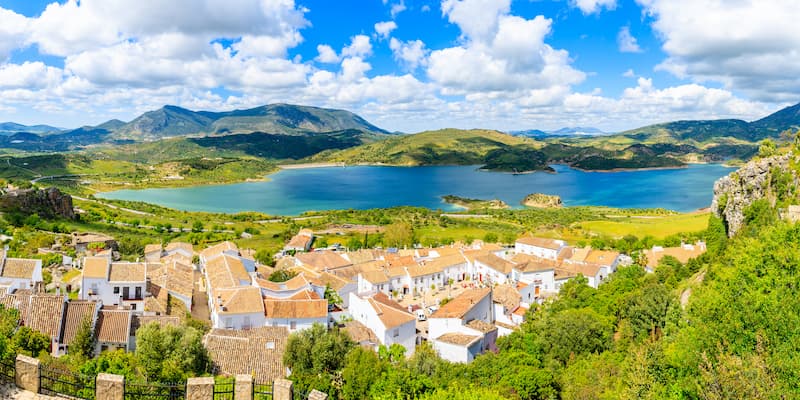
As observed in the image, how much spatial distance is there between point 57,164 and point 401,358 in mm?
168586

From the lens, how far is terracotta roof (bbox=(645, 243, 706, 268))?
43866 mm

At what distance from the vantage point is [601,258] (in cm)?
4547

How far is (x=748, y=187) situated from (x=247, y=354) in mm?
27130

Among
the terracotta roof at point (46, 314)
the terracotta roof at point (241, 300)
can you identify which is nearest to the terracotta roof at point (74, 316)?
the terracotta roof at point (46, 314)

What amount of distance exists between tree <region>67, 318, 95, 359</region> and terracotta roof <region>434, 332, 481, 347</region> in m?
15.9

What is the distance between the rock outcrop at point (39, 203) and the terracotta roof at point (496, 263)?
57341mm

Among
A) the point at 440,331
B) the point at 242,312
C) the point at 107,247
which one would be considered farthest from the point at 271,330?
the point at 107,247

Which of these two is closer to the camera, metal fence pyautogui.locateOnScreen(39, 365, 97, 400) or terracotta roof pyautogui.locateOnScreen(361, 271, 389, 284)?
metal fence pyautogui.locateOnScreen(39, 365, 97, 400)

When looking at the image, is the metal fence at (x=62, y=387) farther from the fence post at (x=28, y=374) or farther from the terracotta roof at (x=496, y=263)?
the terracotta roof at (x=496, y=263)

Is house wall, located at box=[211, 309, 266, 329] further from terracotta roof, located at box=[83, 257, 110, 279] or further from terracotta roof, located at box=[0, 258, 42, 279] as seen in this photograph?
terracotta roof, located at box=[0, 258, 42, 279]

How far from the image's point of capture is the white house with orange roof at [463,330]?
26172mm

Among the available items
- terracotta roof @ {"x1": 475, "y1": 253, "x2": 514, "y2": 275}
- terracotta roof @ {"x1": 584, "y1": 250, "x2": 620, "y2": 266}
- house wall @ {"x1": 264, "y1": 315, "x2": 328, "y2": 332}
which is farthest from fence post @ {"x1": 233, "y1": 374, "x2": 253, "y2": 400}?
terracotta roof @ {"x1": 584, "y1": 250, "x2": 620, "y2": 266}

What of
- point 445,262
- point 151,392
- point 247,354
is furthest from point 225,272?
point 151,392

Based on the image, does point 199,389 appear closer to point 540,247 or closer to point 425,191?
point 540,247
